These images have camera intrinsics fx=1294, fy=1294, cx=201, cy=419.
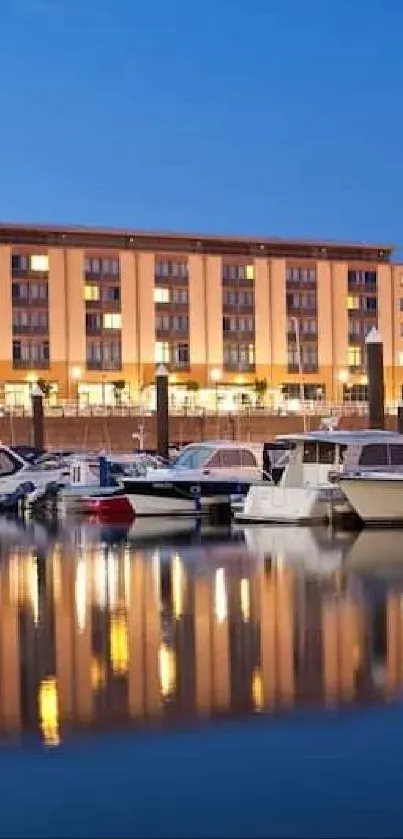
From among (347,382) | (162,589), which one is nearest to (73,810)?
(162,589)

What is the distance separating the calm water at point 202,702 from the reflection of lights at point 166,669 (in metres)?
0.02

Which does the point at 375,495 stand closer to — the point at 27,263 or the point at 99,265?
the point at 27,263

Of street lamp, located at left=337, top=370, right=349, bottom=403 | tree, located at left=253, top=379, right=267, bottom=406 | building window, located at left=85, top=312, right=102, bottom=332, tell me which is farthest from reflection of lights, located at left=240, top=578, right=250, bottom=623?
street lamp, located at left=337, top=370, right=349, bottom=403

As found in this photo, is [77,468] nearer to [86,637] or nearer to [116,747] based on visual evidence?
[86,637]

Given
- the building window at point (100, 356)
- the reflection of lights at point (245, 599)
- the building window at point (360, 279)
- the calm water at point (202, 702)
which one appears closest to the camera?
the calm water at point (202, 702)

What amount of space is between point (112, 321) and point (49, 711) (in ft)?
296

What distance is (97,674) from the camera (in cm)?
1175

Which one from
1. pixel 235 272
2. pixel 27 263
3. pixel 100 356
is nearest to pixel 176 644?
pixel 27 263

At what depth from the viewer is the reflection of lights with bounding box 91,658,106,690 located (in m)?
11.2

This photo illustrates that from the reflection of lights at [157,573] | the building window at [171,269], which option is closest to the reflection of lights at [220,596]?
the reflection of lights at [157,573]

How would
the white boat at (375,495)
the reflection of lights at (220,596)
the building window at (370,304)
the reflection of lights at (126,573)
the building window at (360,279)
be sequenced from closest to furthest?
the reflection of lights at (220,596), the reflection of lights at (126,573), the white boat at (375,495), the building window at (370,304), the building window at (360,279)

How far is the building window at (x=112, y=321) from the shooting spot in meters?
99.1

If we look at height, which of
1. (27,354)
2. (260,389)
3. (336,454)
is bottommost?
(336,454)

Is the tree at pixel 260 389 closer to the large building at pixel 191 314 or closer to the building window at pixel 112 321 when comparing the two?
the large building at pixel 191 314
